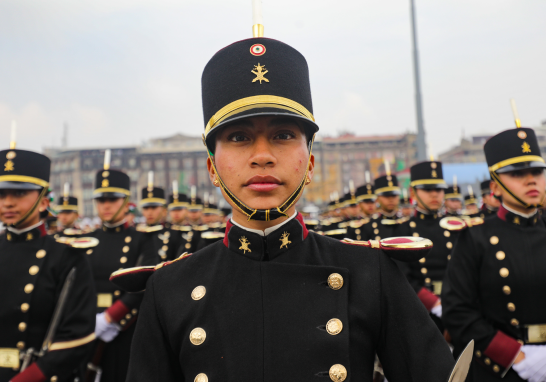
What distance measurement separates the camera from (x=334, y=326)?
5.34ft

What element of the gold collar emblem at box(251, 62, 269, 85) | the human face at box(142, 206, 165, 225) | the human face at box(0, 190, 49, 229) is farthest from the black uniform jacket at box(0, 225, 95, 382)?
the human face at box(142, 206, 165, 225)

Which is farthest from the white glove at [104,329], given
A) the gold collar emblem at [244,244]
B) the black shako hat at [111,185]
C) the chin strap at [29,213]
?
the gold collar emblem at [244,244]

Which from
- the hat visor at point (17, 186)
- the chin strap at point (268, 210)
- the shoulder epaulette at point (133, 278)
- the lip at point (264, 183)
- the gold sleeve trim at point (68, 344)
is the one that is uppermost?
the hat visor at point (17, 186)

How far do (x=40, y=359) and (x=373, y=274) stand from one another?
316 centimetres

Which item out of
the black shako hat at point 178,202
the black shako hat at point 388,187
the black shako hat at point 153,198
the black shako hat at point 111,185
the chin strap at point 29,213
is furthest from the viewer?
the black shako hat at point 178,202

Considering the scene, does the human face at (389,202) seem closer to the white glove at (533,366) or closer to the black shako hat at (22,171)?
the white glove at (533,366)

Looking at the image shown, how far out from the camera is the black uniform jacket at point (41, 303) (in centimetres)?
351

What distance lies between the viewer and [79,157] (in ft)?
303

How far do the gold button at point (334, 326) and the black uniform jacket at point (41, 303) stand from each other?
9.65 ft

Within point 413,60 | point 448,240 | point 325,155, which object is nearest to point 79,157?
point 325,155

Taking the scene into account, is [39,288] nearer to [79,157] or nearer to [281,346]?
[281,346]

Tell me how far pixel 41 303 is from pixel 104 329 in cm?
194

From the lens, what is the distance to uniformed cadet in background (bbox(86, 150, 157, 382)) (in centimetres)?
545

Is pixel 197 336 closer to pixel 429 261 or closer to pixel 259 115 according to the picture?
pixel 259 115
